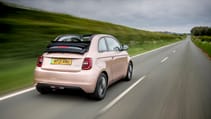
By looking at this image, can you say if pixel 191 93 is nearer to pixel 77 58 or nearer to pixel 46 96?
pixel 77 58

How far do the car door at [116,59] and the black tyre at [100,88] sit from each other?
723 millimetres

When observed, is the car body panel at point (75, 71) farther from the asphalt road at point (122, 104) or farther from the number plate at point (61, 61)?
the asphalt road at point (122, 104)

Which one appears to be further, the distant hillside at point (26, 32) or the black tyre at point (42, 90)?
the distant hillside at point (26, 32)

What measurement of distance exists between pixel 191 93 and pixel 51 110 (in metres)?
4.07

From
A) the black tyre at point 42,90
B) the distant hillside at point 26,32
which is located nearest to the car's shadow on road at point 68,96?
the black tyre at point 42,90

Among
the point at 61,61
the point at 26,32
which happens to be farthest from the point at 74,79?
the point at 26,32

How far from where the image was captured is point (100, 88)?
653cm

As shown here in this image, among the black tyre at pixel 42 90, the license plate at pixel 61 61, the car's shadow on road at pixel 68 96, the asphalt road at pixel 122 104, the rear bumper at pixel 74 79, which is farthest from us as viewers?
the black tyre at pixel 42 90

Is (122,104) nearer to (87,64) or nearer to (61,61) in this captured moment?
(87,64)

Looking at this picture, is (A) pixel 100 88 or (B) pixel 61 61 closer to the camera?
(B) pixel 61 61

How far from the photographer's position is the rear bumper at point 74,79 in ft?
19.8

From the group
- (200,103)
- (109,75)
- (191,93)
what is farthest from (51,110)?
(191,93)

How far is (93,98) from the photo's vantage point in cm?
643

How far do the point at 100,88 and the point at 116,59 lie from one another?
153cm
